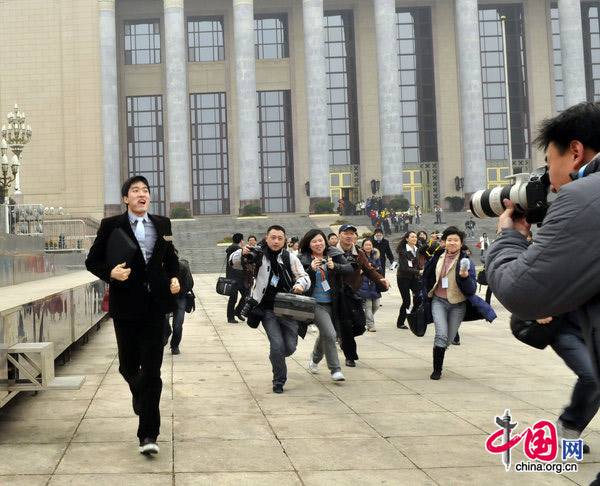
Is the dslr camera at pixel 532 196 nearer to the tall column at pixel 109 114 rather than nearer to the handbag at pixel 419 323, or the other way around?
the handbag at pixel 419 323

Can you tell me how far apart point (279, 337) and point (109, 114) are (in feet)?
140

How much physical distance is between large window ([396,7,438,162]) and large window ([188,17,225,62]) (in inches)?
514

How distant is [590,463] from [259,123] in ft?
165

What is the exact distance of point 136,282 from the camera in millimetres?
5230

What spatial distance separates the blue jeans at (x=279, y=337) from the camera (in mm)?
7446

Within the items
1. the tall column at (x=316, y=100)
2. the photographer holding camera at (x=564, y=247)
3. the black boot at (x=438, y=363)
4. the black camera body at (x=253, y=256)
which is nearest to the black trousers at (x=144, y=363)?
the black camera body at (x=253, y=256)

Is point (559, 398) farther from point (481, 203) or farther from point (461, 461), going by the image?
point (481, 203)

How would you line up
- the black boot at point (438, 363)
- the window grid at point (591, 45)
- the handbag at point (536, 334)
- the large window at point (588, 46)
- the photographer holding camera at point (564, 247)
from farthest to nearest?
the window grid at point (591, 45) → the large window at point (588, 46) → the black boot at point (438, 363) → the handbag at point (536, 334) → the photographer holding camera at point (564, 247)

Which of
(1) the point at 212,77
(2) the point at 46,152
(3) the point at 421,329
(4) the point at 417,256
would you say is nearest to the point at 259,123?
(1) the point at 212,77

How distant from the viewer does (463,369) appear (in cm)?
873

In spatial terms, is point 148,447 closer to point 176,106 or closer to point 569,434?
point 569,434

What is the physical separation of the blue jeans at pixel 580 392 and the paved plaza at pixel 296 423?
234 mm

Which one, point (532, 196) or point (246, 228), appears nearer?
point (532, 196)

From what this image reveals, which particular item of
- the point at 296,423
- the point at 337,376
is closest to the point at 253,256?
the point at 337,376
